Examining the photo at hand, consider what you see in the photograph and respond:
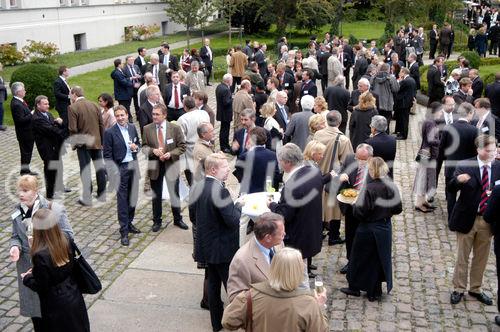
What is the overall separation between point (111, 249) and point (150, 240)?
643mm

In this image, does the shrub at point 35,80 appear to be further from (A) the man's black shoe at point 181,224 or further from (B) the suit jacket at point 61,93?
(A) the man's black shoe at point 181,224

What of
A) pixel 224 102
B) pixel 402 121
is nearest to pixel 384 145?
pixel 224 102

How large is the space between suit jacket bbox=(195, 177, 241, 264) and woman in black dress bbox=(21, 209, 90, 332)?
139 centimetres

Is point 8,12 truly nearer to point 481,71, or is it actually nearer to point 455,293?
point 481,71

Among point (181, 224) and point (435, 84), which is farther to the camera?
point (435, 84)

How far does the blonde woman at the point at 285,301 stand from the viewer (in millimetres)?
3986

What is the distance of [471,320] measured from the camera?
6.83m

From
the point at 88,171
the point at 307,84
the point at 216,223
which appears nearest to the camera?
the point at 216,223

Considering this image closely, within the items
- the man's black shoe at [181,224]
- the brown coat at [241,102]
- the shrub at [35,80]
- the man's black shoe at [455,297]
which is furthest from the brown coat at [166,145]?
the shrub at [35,80]

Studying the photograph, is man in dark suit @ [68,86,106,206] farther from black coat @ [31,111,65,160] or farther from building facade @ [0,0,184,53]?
building facade @ [0,0,184,53]

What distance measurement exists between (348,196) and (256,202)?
3.92 ft

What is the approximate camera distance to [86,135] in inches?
410

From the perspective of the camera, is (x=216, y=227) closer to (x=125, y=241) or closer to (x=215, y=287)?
(x=215, y=287)

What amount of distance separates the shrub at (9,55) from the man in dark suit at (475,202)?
24.3 m
